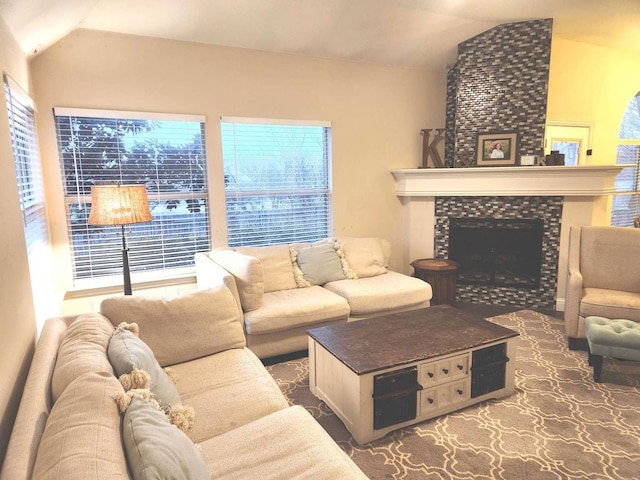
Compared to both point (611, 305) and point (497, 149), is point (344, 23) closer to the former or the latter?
point (497, 149)

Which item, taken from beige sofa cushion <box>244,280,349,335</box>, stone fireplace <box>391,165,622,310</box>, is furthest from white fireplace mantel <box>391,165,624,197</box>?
beige sofa cushion <box>244,280,349,335</box>

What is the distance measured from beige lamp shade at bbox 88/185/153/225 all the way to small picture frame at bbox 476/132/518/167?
3376 millimetres

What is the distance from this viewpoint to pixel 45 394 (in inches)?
52.4

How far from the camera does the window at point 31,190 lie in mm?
2197

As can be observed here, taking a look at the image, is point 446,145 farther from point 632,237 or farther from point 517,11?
point 632,237

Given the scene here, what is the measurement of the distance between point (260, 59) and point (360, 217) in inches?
75.9

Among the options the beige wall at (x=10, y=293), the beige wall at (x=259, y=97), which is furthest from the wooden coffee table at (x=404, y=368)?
the beige wall at (x=259, y=97)

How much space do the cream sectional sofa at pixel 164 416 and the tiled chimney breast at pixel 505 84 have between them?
10.9 ft

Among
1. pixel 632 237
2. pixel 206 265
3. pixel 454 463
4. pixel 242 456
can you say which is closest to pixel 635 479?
pixel 454 463

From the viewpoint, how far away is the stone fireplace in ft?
12.9

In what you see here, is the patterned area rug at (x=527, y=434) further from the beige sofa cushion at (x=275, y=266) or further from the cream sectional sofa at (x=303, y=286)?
the beige sofa cushion at (x=275, y=266)

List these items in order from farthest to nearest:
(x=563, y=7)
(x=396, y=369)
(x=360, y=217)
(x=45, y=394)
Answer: (x=360, y=217), (x=563, y=7), (x=396, y=369), (x=45, y=394)

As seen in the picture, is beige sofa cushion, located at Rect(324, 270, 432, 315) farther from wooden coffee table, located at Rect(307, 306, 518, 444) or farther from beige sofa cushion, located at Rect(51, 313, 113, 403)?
beige sofa cushion, located at Rect(51, 313, 113, 403)

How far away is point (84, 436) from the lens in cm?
102
